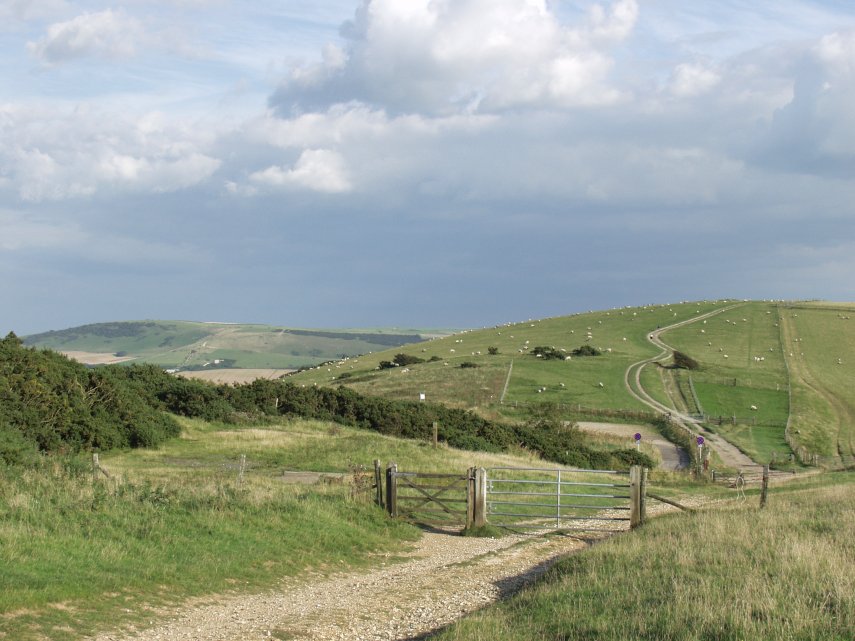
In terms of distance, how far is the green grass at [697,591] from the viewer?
10320 mm

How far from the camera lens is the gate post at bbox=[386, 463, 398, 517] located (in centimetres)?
2245

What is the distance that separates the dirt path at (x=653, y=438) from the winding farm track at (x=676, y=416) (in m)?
2.38

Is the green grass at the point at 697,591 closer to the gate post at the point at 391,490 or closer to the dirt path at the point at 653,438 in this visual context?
the gate post at the point at 391,490

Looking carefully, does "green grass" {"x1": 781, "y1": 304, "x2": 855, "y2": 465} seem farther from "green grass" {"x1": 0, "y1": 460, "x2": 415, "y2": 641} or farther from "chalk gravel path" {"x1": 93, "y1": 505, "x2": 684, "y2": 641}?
"green grass" {"x1": 0, "y1": 460, "x2": 415, "y2": 641}

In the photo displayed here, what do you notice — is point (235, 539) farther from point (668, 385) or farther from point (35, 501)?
point (668, 385)

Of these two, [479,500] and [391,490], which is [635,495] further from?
[391,490]

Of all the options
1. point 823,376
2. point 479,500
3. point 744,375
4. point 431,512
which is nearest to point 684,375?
point 744,375

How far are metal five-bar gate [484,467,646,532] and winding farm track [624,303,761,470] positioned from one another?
23.7 m

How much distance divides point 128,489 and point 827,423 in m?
66.7

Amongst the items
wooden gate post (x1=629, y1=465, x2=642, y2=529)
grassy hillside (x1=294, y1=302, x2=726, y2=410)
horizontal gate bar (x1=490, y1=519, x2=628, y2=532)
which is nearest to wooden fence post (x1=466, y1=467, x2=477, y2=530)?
horizontal gate bar (x1=490, y1=519, x2=628, y2=532)

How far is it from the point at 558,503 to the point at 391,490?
484 centimetres

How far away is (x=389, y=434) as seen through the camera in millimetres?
51312

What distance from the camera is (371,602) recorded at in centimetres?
1442

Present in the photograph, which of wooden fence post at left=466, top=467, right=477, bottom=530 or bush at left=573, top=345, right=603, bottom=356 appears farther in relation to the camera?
bush at left=573, top=345, right=603, bottom=356
